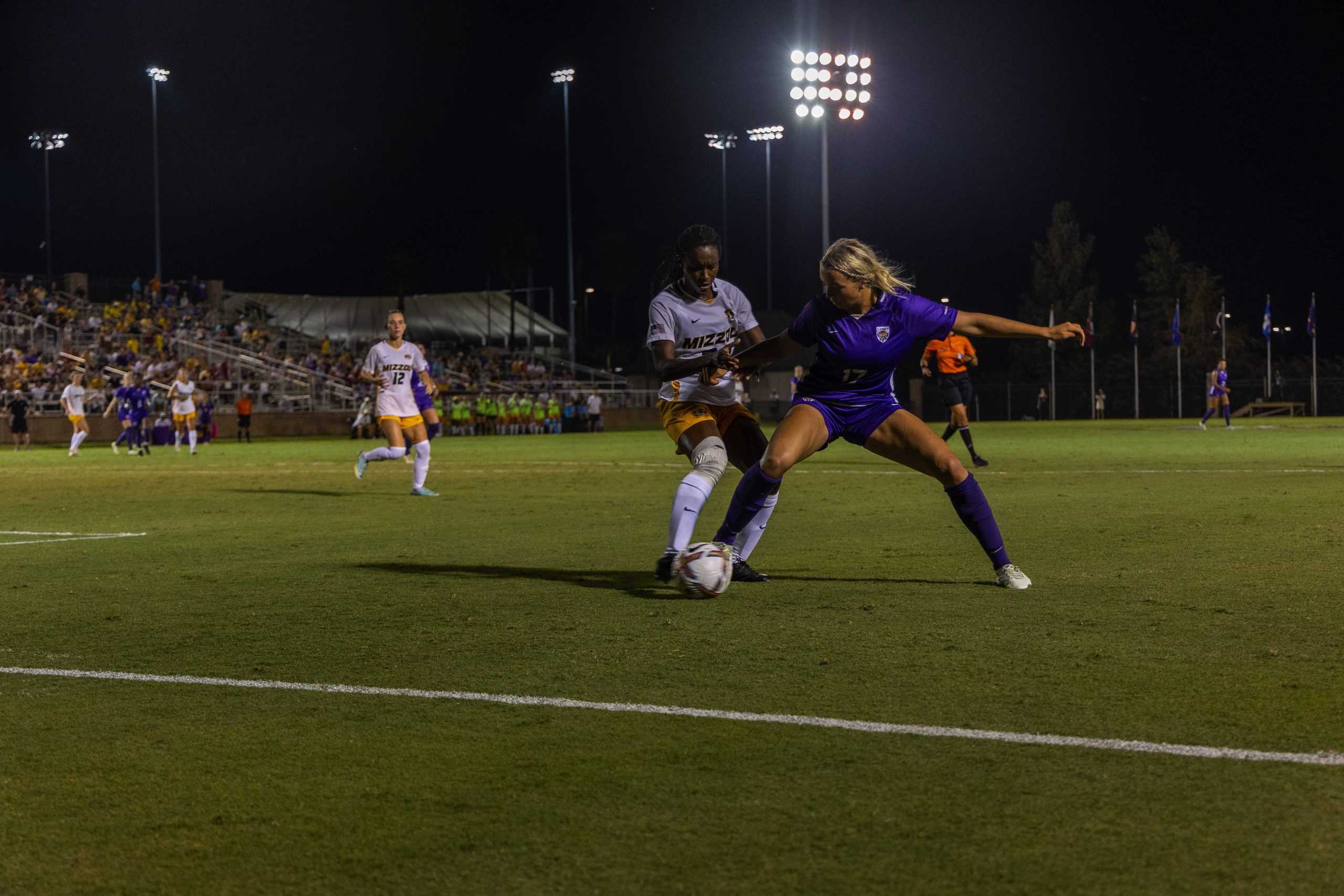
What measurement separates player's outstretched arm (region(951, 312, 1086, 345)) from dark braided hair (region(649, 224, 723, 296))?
1545 millimetres

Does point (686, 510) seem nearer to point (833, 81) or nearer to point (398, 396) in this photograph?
point (398, 396)

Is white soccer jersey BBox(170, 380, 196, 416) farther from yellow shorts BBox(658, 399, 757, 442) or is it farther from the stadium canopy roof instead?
the stadium canopy roof

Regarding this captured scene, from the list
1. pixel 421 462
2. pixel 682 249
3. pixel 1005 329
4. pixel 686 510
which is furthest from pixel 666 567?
pixel 421 462

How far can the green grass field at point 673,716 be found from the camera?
11.3 feet

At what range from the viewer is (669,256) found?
9.02m

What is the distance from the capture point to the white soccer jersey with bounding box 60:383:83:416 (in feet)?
113

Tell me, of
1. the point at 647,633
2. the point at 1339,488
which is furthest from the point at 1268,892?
the point at 1339,488

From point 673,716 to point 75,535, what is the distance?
30.8 ft

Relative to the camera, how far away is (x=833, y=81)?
3138 centimetres

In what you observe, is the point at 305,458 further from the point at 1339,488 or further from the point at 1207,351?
the point at 1207,351

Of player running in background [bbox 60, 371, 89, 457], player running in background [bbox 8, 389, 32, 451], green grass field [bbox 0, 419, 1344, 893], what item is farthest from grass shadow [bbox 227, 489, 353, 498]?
player running in background [bbox 8, 389, 32, 451]

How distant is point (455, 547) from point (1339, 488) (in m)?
10.1

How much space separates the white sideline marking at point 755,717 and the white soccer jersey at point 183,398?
28782mm

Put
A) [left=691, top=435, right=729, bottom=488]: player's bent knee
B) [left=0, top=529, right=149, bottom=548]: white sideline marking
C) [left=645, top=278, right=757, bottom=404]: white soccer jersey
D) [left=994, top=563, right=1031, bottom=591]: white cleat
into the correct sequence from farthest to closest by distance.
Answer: [left=0, top=529, right=149, bottom=548]: white sideline marking < [left=645, top=278, right=757, bottom=404]: white soccer jersey < [left=691, top=435, right=729, bottom=488]: player's bent knee < [left=994, top=563, right=1031, bottom=591]: white cleat
